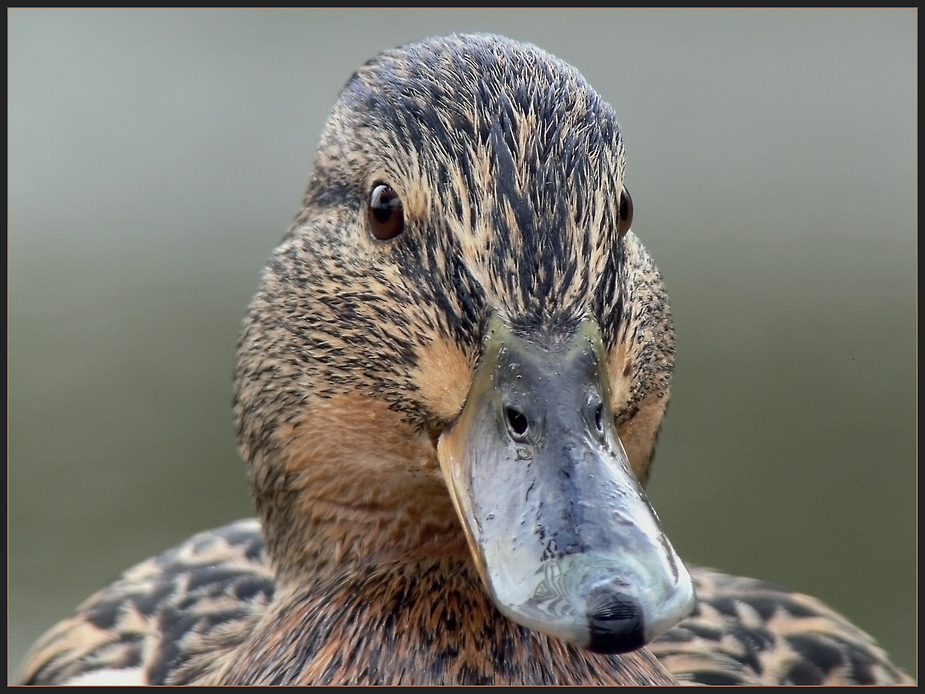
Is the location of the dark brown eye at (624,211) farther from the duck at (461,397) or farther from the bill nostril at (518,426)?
the bill nostril at (518,426)

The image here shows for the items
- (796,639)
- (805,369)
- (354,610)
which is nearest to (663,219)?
(805,369)

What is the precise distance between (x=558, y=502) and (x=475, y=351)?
302mm

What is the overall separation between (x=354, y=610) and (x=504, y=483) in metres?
0.62

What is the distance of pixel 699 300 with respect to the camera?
6746 mm

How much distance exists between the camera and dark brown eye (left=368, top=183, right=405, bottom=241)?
231cm

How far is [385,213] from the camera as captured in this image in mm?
2338

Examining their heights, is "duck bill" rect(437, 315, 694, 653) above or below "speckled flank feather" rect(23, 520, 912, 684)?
above

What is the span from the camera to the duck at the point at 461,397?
199 cm

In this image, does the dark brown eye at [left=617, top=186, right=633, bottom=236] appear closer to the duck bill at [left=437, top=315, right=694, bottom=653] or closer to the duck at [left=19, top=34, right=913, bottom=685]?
the duck at [left=19, top=34, right=913, bottom=685]

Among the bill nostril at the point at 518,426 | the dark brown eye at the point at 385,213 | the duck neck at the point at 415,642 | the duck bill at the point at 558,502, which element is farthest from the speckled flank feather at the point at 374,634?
the dark brown eye at the point at 385,213

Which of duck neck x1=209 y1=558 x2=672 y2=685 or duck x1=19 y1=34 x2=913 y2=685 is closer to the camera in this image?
duck x1=19 y1=34 x2=913 y2=685

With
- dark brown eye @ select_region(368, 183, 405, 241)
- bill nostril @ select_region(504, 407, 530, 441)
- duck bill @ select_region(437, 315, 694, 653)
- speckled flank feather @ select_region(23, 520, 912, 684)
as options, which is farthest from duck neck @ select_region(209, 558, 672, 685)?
dark brown eye @ select_region(368, 183, 405, 241)

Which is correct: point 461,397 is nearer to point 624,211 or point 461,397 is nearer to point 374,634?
point 624,211

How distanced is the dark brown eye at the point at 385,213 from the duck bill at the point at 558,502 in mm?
296
